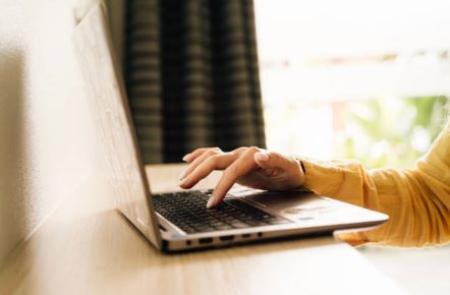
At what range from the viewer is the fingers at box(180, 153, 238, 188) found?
69 cm

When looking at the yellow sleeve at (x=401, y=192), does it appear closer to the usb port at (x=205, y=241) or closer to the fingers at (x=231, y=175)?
the fingers at (x=231, y=175)

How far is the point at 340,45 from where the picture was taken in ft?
7.25

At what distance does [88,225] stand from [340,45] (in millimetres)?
1777

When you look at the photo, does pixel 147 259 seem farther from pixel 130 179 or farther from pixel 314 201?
pixel 314 201

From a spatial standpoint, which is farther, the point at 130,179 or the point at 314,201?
the point at 314,201

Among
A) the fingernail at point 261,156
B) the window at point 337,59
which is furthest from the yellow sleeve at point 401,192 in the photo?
the window at point 337,59

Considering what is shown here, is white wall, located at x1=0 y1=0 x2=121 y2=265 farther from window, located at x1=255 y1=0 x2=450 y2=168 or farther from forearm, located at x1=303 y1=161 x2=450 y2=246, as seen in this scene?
window, located at x1=255 y1=0 x2=450 y2=168

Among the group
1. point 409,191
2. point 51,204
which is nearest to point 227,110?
point 409,191

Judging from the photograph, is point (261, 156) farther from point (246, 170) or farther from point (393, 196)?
point (393, 196)

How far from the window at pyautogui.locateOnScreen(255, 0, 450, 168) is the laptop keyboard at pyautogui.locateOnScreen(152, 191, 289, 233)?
1326 millimetres

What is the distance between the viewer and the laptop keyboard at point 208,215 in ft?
1.81

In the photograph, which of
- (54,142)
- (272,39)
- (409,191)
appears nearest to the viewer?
(54,142)

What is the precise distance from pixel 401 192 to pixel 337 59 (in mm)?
1436

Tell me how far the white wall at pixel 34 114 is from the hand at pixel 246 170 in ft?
0.65
